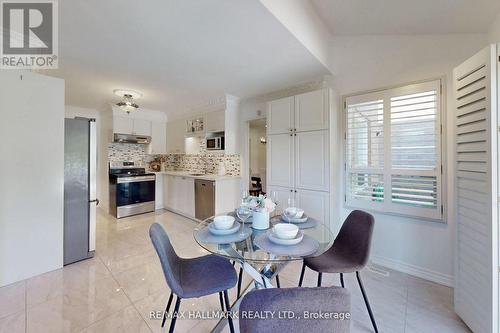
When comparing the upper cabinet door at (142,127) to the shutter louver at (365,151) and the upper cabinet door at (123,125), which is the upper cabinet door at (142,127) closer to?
the upper cabinet door at (123,125)

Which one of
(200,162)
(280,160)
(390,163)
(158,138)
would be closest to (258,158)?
(200,162)

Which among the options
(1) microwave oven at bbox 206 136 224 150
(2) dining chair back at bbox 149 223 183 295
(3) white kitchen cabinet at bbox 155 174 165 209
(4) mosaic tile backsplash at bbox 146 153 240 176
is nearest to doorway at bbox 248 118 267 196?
(4) mosaic tile backsplash at bbox 146 153 240 176

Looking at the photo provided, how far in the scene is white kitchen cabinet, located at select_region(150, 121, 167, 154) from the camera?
518cm

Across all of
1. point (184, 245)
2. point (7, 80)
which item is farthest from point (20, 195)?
point (184, 245)

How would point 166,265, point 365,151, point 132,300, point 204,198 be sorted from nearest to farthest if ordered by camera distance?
point 166,265
point 132,300
point 365,151
point 204,198

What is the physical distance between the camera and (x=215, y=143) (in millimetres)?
4059

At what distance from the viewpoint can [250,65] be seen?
2543 millimetres

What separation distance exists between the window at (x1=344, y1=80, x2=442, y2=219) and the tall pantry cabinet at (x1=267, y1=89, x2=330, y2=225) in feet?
1.27

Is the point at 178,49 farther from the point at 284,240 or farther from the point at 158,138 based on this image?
the point at 158,138

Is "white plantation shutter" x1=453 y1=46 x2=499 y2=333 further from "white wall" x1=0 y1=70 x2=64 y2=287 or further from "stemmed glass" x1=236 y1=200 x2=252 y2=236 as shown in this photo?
"white wall" x1=0 y1=70 x2=64 y2=287

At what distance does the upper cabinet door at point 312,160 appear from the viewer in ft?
8.34

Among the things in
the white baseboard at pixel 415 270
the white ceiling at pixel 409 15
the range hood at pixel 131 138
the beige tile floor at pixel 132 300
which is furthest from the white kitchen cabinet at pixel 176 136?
the white baseboard at pixel 415 270

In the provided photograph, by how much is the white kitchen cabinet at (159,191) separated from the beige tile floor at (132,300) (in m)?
2.31

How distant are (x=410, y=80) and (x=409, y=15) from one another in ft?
2.03
